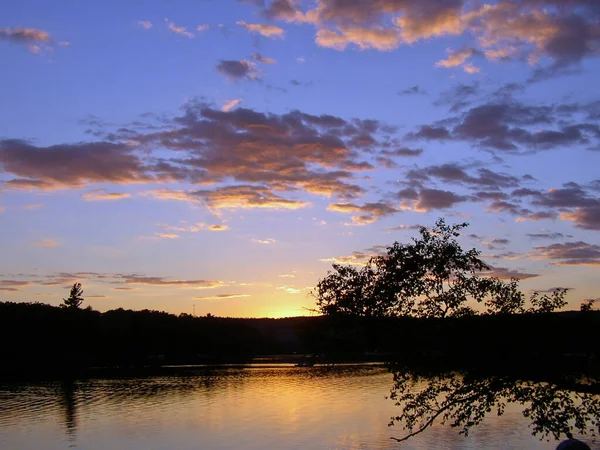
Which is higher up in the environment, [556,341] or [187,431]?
[556,341]

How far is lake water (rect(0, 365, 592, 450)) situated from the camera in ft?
159

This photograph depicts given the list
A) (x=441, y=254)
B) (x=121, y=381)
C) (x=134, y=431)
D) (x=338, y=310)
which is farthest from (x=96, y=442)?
(x=121, y=381)

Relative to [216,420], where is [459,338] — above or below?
above

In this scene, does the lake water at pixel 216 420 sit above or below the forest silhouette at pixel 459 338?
below

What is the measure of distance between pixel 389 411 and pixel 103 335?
122 m

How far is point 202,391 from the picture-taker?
91.0 meters

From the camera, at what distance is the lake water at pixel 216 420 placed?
48.6 metres

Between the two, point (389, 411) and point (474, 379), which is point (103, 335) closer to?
point (389, 411)

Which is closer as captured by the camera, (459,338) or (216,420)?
(459,338)

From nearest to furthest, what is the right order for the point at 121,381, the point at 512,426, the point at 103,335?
the point at 512,426 → the point at 121,381 → the point at 103,335

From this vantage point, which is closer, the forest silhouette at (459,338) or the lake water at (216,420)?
the forest silhouette at (459,338)

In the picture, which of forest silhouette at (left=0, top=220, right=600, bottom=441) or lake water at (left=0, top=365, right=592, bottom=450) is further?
lake water at (left=0, top=365, right=592, bottom=450)

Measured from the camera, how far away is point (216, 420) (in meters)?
62.5

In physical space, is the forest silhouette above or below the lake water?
above
